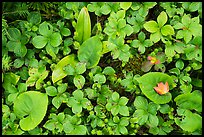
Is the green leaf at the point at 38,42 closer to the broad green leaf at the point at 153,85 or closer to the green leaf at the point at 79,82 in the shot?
the green leaf at the point at 79,82

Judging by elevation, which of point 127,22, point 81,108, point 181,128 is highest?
point 127,22

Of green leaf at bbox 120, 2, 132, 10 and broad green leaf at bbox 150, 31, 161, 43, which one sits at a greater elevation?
green leaf at bbox 120, 2, 132, 10

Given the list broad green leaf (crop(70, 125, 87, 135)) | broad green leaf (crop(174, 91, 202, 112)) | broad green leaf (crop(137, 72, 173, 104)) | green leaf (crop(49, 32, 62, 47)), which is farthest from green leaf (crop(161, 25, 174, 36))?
broad green leaf (crop(70, 125, 87, 135))

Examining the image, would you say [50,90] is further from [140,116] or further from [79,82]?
[140,116]

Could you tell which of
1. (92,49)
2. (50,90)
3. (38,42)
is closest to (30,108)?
(50,90)

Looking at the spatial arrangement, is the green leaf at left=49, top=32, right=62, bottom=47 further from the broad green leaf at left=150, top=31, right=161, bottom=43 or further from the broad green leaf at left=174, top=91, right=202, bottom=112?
the broad green leaf at left=174, top=91, right=202, bottom=112

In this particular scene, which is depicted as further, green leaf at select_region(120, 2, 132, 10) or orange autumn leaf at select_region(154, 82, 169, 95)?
green leaf at select_region(120, 2, 132, 10)

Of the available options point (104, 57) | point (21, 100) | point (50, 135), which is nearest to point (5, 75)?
point (21, 100)

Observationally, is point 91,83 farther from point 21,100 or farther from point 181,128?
point 181,128
